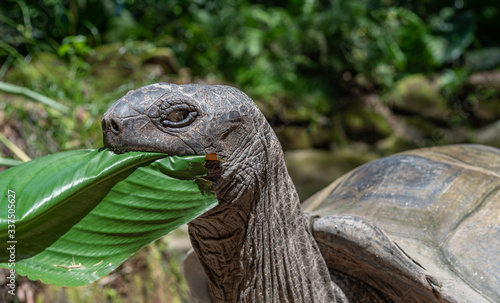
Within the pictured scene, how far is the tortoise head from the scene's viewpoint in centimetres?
109

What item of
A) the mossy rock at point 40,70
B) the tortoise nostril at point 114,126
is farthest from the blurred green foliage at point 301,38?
the tortoise nostril at point 114,126

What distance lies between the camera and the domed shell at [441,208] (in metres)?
1.29

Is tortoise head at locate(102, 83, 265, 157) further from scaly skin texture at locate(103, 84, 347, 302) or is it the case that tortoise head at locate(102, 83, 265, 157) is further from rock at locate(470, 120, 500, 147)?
rock at locate(470, 120, 500, 147)

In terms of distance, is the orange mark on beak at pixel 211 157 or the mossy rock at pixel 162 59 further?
the mossy rock at pixel 162 59

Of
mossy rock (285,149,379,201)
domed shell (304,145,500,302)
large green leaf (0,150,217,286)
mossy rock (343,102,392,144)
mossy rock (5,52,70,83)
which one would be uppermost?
mossy rock (5,52,70,83)

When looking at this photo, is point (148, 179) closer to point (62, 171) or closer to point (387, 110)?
point (62, 171)

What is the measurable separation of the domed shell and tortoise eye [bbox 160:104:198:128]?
66 centimetres

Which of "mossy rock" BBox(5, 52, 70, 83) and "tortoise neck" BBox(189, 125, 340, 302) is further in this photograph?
"mossy rock" BBox(5, 52, 70, 83)

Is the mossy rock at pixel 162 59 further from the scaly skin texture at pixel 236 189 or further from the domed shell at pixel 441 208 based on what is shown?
the scaly skin texture at pixel 236 189

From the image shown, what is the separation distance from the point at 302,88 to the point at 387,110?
1.65 m

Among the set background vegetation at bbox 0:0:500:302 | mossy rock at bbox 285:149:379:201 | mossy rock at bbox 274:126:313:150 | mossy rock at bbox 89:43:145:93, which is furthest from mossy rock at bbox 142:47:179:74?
mossy rock at bbox 285:149:379:201

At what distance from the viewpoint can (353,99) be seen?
713cm

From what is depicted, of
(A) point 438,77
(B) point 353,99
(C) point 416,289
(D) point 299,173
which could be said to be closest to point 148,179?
(C) point 416,289

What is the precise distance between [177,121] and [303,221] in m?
0.54
